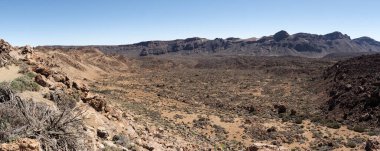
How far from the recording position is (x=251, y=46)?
176625 mm

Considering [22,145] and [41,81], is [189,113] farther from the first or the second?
[22,145]

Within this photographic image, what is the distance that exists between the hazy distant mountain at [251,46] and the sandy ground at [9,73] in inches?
5888

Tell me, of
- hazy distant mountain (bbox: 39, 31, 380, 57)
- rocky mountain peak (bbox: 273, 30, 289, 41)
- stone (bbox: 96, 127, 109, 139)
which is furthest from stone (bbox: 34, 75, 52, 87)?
rocky mountain peak (bbox: 273, 30, 289, 41)

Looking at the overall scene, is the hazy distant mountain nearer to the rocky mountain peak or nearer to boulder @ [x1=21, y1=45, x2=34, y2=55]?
the rocky mountain peak

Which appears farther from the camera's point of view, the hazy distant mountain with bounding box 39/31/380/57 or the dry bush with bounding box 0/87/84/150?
the hazy distant mountain with bounding box 39/31/380/57

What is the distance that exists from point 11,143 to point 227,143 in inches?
515

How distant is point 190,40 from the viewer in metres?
195

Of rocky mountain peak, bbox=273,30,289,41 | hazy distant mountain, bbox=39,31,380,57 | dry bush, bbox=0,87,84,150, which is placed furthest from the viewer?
rocky mountain peak, bbox=273,30,289,41

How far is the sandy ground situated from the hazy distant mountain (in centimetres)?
14955

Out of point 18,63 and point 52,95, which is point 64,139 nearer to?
point 52,95

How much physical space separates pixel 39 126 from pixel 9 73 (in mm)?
5997

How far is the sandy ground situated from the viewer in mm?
11413

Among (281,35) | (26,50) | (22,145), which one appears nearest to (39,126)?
(22,145)

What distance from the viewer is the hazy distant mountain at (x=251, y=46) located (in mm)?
166625
